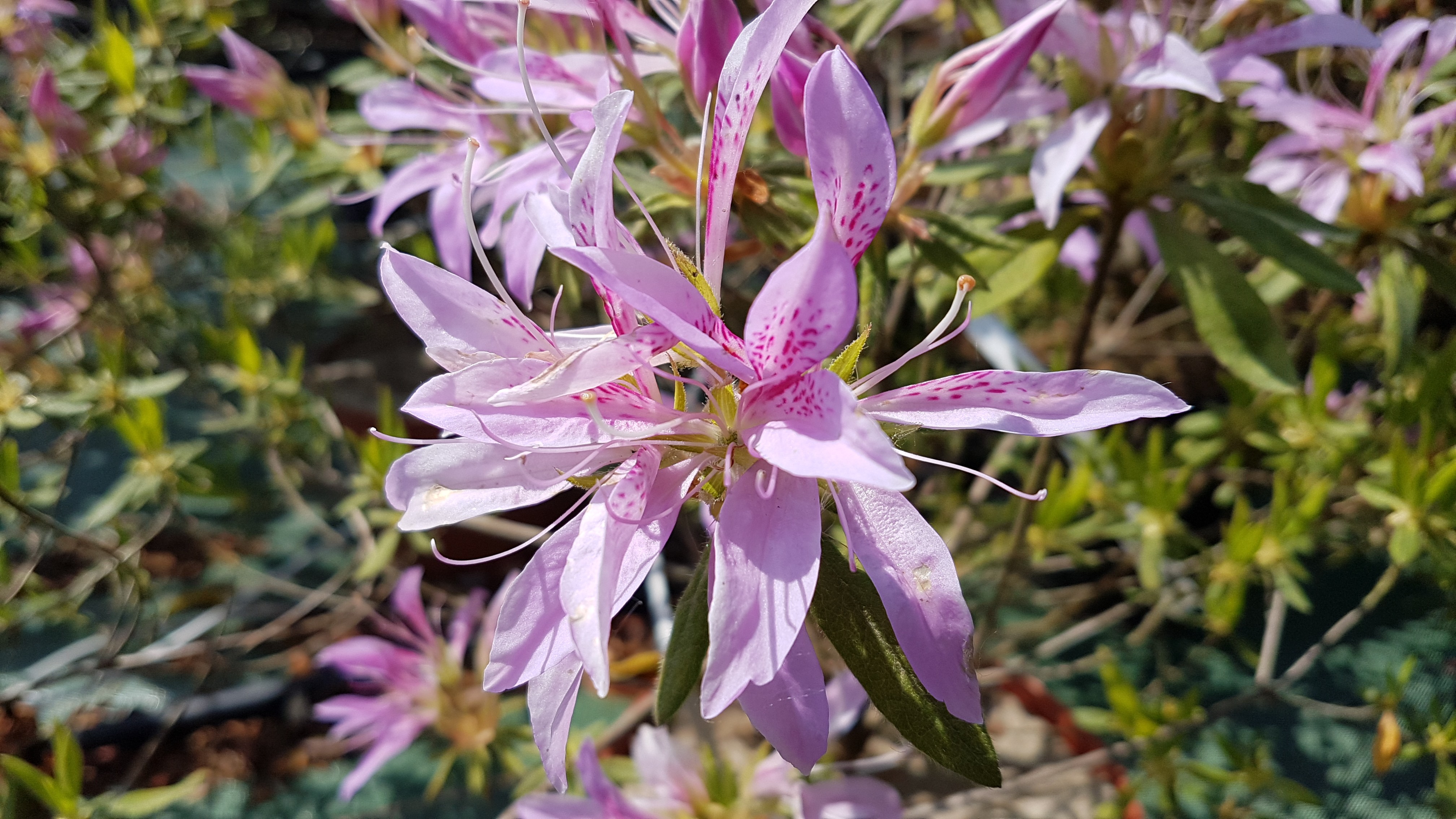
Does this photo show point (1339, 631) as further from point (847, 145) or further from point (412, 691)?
point (412, 691)

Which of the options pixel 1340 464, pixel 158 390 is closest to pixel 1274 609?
pixel 1340 464

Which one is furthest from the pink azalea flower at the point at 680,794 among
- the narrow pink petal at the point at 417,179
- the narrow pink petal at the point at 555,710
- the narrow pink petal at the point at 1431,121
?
the narrow pink petal at the point at 1431,121

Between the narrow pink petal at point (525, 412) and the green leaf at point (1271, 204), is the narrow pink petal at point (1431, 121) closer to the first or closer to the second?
the green leaf at point (1271, 204)

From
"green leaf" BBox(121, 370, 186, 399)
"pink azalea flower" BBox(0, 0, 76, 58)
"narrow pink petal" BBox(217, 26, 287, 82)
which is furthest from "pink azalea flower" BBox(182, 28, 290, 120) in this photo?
"green leaf" BBox(121, 370, 186, 399)

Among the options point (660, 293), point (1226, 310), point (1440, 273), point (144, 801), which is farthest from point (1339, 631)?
point (144, 801)

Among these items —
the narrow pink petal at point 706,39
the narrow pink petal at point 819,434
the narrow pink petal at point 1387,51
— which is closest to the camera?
the narrow pink petal at point 819,434

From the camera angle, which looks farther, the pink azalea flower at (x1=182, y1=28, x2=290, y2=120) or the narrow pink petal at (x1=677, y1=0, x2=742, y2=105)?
the pink azalea flower at (x1=182, y1=28, x2=290, y2=120)

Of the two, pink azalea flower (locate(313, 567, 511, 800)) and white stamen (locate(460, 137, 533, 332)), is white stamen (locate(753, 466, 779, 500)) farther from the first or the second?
pink azalea flower (locate(313, 567, 511, 800))
